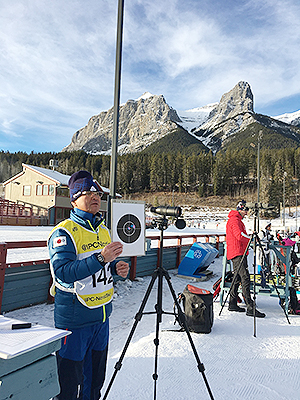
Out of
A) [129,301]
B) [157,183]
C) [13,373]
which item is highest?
[157,183]

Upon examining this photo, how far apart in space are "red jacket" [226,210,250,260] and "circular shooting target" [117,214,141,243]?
7.18 ft

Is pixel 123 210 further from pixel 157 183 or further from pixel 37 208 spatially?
pixel 157 183

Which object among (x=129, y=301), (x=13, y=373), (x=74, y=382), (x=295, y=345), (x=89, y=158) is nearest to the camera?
(x=13, y=373)

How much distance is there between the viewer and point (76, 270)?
6.27 feet

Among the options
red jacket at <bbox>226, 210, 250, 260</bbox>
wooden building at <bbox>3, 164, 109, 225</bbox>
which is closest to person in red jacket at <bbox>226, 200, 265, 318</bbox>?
red jacket at <bbox>226, 210, 250, 260</bbox>

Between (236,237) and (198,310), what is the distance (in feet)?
5.85

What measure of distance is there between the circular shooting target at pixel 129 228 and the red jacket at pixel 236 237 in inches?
86.2

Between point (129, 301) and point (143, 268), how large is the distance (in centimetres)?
233

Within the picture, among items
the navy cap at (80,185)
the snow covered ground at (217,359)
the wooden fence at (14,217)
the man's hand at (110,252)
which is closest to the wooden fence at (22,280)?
the snow covered ground at (217,359)

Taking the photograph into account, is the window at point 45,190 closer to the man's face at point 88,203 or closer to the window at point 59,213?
the window at point 59,213

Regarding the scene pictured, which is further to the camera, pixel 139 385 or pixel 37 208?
pixel 37 208

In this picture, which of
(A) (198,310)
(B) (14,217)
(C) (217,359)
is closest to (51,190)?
(B) (14,217)

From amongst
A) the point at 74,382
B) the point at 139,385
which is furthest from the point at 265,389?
the point at 74,382

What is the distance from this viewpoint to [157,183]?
92188mm
